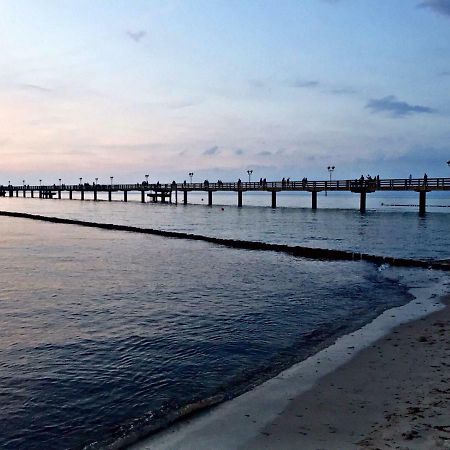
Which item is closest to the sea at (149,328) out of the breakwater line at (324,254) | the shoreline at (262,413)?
the shoreline at (262,413)

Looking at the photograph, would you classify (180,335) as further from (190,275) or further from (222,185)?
(222,185)

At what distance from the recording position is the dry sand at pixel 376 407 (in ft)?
16.3

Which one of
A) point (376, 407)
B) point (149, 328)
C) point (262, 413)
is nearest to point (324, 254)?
point (149, 328)

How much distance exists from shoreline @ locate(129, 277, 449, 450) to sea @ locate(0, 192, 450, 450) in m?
0.30

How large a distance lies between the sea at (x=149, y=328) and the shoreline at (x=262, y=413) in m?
0.30

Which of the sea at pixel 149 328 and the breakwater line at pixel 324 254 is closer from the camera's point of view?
the sea at pixel 149 328

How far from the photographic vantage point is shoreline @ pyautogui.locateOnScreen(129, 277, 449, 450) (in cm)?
514

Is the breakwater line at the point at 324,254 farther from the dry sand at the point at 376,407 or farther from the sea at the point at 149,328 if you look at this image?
the dry sand at the point at 376,407

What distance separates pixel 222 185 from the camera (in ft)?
308

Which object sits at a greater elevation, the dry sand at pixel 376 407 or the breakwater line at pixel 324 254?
the dry sand at pixel 376 407

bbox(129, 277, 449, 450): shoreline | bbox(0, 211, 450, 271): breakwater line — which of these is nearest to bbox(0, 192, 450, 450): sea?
bbox(129, 277, 449, 450): shoreline

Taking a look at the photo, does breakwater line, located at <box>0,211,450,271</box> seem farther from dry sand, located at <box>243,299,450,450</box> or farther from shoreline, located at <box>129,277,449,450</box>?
dry sand, located at <box>243,299,450,450</box>

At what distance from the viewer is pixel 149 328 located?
1037 centimetres

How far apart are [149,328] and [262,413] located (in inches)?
195
